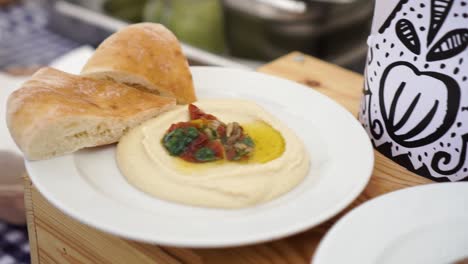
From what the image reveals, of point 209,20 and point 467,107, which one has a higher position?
point 467,107

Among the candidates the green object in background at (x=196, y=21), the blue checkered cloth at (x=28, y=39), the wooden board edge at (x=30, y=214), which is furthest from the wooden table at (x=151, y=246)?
the blue checkered cloth at (x=28, y=39)

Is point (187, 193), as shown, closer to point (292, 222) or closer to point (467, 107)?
point (292, 222)

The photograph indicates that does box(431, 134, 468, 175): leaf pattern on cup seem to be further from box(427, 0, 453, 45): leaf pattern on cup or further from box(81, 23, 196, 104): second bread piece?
box(81, 23, 196, 104): second bread piece

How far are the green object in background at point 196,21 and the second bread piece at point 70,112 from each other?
1655 millimetres

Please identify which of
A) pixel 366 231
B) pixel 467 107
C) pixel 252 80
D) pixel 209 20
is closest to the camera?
pixel 366 231

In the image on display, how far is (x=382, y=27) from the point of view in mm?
911

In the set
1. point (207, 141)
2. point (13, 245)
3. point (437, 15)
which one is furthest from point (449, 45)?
point (13, 245)

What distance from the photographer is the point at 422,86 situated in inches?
34.4

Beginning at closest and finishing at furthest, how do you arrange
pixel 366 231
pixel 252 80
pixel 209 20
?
pixel 366 231 → pixel 252 80 → pixel 209 20

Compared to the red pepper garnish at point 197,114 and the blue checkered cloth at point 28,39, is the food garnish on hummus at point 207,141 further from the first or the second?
the blue checkered cloth at point 28,39

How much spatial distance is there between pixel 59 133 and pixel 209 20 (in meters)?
1.84

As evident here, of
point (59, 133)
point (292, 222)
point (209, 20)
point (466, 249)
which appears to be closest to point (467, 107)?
point (466, 249)

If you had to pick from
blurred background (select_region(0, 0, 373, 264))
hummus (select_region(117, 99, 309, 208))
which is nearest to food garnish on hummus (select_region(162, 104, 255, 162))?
hummus (select_region(117, 99, 309, 208))

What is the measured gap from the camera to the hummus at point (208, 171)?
2.64 feet
